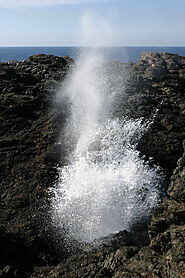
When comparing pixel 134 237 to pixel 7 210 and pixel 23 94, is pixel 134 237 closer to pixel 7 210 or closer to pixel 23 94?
pixel 7 210

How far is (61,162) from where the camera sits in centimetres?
988

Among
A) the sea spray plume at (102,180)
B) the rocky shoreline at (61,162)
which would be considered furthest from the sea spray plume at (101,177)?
the rocky shoreline at (61,162)

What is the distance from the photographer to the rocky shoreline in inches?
211

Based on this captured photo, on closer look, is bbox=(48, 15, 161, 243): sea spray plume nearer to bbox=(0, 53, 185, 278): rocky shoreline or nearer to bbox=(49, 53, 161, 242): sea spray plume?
bbox=(49, 53, 161, 242): sea spray plume

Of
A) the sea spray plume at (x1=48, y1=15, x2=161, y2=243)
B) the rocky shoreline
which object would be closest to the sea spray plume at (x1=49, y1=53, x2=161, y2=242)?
the sea spray plume at (x1=48, y1=15, x2=161, y2=243)

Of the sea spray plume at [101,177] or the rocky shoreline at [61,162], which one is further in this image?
the sea spray plume at [101,177]

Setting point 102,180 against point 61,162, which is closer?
point 102,180

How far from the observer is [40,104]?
12.6 metres

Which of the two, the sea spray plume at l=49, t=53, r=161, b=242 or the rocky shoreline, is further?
the sea spray plume at l=49, t=53, r=161, b=242

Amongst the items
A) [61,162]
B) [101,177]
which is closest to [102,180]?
[101,177]

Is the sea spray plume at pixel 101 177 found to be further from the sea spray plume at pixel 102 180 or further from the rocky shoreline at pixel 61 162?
the rocky shoreline at pixel 61 162

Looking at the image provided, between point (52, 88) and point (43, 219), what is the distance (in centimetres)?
698

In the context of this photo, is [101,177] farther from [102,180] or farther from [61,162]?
[61,162]

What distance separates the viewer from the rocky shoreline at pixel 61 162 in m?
5.36
